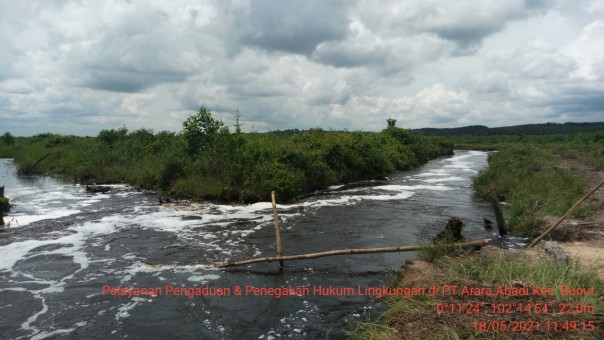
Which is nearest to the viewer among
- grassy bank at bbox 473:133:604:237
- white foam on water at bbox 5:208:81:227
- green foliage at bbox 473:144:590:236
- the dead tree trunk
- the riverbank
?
the riverbank

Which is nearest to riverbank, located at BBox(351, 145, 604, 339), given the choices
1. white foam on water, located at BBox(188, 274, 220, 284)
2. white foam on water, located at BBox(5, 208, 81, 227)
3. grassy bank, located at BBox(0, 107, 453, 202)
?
white foam on water, located at BBox(188, 274, 220, 284)

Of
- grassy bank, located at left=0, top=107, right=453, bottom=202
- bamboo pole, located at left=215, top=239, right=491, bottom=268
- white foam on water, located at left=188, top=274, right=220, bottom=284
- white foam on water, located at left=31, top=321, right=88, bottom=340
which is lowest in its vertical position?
white foam on water, located at left=31, top=321, right=88, bottom=340

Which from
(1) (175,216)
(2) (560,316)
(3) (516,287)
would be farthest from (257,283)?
(1) (175,216)

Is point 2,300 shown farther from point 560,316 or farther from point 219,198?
point 219,198

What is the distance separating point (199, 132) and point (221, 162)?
4044 mm

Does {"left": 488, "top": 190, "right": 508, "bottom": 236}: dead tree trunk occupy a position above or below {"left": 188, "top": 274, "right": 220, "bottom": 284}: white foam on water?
above

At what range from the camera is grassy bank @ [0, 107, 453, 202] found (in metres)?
23.2

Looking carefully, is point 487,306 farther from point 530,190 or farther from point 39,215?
point 39,215

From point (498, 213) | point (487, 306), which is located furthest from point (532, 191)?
point (487, 306)

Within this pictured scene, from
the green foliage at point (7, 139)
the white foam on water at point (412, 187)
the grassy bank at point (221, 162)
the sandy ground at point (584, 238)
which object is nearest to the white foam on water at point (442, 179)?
the white foam on water at point (412, 187)

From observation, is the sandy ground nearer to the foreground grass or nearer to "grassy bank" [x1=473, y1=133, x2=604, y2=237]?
"grassy bank" [x1=473, y1=133, x2=604, y2=237]

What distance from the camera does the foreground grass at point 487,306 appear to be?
6086mm

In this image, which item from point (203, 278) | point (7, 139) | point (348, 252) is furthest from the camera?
point (7, 139)

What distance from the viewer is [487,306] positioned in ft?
22.7
